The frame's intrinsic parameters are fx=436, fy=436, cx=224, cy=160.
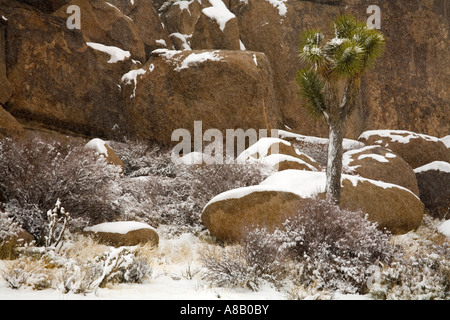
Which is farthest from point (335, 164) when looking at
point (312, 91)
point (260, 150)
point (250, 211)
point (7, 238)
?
point (7, 238)

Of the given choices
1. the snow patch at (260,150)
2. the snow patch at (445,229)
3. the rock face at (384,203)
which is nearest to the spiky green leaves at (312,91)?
the rock face at (384,203)

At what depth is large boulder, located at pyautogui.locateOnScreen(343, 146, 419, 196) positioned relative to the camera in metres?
13.0

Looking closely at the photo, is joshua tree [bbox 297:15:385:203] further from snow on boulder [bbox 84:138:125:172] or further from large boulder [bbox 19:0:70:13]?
large boulder [bbox 19:0:70:13]

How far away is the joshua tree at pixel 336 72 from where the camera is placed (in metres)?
8.42

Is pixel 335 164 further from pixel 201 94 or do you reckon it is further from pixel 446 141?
pixel 446 141

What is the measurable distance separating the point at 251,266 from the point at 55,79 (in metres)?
11.6

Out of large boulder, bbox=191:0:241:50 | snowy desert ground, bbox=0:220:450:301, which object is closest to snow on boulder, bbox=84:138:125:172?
snowy desert ground, bbox=0:220:450:301

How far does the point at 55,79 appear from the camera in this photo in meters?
14.6

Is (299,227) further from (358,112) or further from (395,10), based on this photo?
(395,10)

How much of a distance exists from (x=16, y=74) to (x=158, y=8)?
973 cm

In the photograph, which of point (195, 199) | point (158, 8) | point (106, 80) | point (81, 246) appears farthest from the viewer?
point (158, 8)

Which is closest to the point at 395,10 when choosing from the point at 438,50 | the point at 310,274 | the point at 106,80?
the point at 438,50

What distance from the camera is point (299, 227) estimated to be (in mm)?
6387

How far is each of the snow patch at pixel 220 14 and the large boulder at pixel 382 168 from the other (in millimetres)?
8386
